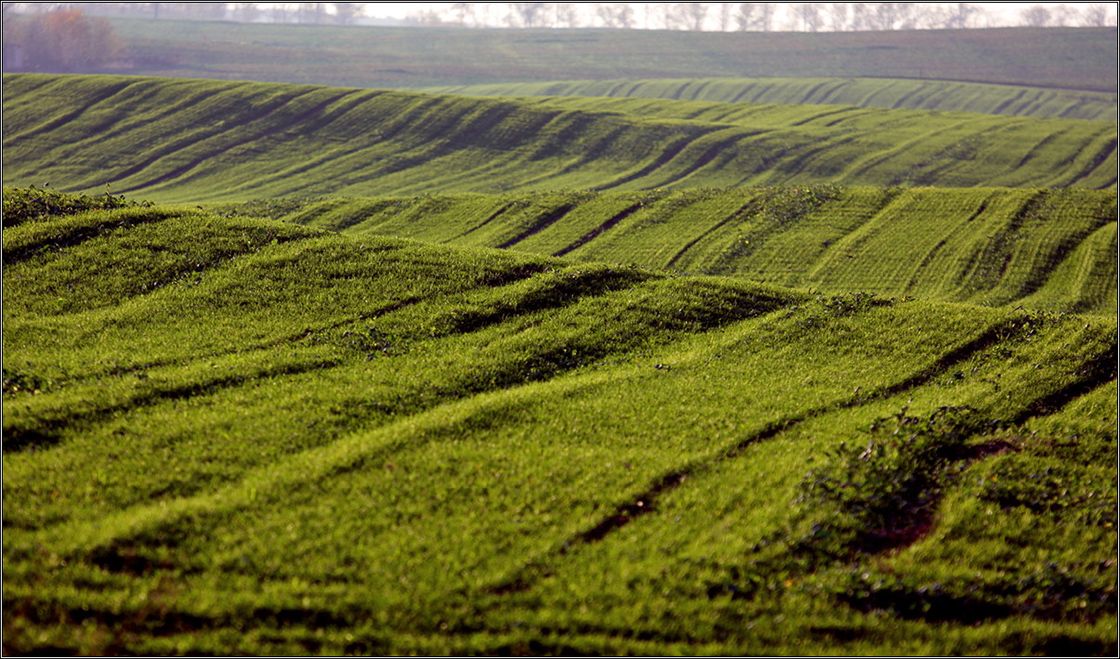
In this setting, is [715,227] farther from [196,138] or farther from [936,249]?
[196,138]

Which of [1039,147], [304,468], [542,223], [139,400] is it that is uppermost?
[1039,147]

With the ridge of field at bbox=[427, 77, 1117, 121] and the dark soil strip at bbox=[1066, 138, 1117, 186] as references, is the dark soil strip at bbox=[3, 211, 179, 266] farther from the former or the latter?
the ridge of field at bbox=[427, 77, 1117, 121]

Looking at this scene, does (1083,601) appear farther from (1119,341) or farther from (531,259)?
(531,259)

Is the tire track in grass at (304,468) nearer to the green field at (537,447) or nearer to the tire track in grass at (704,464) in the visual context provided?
the green field at (537,447)

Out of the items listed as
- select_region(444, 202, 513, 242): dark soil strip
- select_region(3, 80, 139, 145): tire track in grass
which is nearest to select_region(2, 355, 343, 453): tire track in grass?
select_region(444, 202, 513, 242): dark soil strip

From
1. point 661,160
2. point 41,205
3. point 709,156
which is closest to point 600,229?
point 41,205

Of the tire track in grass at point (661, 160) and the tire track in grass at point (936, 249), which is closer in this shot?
the tire track in grass at point (936, 249)

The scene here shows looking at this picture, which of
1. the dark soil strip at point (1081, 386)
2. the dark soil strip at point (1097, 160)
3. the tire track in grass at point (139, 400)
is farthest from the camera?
the dark soil strip at point (1097, 160)

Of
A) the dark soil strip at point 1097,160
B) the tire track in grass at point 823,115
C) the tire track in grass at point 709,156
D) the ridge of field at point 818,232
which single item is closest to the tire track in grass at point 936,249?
the ridge of field at point 818,232
